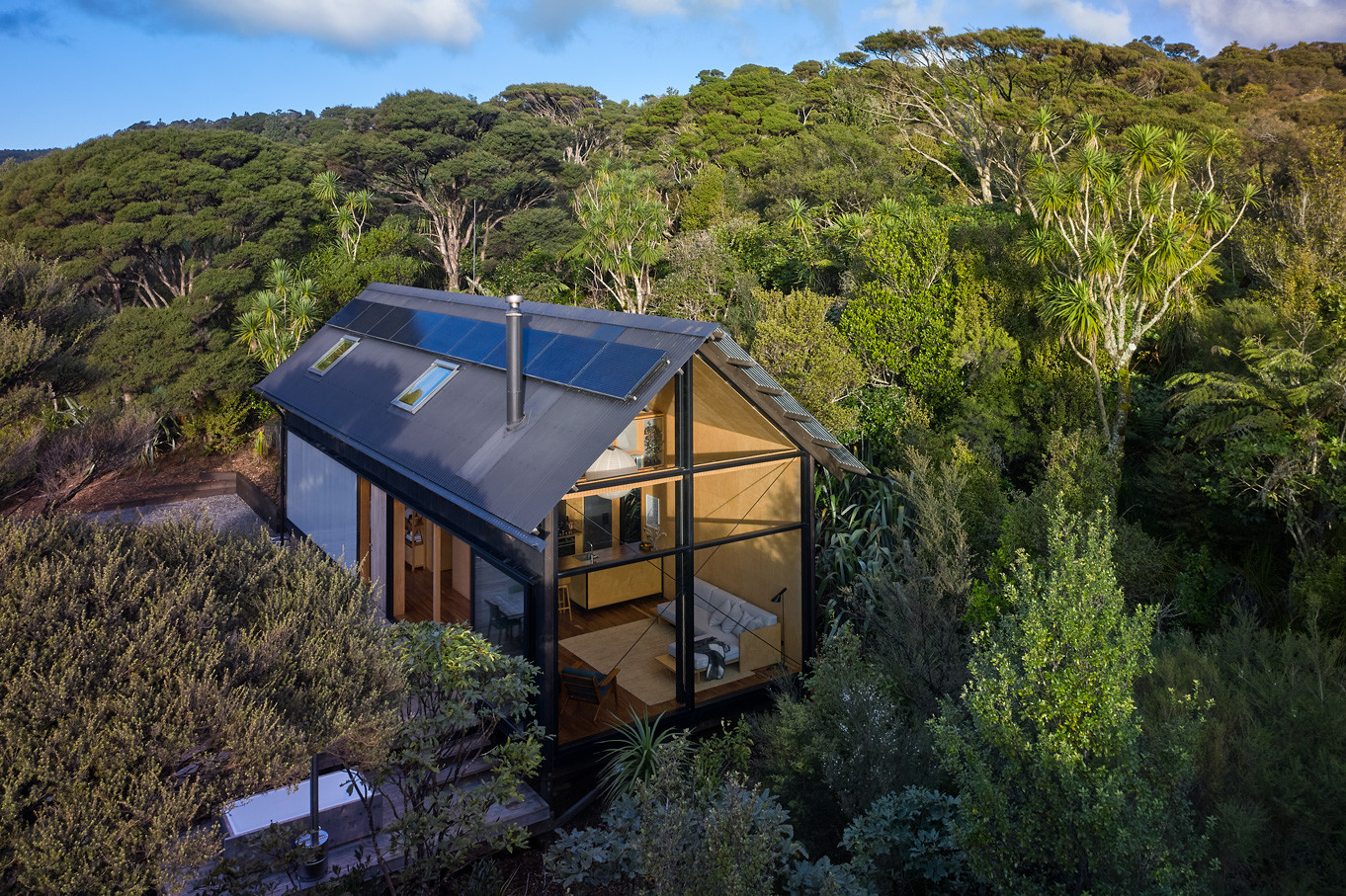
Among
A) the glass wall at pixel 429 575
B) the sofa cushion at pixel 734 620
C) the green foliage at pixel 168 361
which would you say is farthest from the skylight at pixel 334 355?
the green foliage at pixel 168 361

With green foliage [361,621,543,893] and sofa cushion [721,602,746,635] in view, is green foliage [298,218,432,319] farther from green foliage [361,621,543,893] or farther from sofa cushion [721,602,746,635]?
green foliage [361,621,543,893]

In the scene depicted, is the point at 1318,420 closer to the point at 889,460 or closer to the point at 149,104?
the point at 889,460


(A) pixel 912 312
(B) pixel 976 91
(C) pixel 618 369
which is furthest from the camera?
(B) pixel 976 91

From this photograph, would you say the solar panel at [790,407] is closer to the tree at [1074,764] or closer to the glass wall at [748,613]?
the glass wall at [748,613]

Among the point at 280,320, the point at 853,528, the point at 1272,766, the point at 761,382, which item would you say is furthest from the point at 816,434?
the point at 280,320

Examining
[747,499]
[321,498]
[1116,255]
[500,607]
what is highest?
[1116,255]

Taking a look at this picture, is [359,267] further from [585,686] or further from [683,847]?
[683,847]
